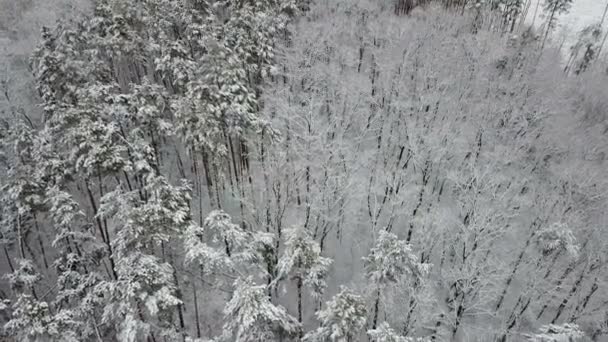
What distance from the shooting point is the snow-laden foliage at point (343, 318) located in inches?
616

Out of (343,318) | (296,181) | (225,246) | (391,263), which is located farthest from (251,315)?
(296,181)

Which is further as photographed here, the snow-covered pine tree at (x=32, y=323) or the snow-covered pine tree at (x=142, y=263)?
the snow-covered pine tree at (x=142, y=263)

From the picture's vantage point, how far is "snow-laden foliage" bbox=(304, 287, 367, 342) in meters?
15.6

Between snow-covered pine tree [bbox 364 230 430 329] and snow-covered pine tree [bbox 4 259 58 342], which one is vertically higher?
snow-covered pine tree [bbox 364 230 430 329]

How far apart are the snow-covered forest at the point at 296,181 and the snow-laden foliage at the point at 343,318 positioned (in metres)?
0.11

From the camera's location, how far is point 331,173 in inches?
1027

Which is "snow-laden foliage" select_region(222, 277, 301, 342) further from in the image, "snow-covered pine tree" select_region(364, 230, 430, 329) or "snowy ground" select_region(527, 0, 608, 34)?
"snowy ground" select_region(527, 0, 608, 34)

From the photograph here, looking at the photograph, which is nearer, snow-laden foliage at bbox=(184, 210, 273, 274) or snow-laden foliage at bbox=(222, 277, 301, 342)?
snow-laden foliage at bbox=(222, 277, 301, 342)

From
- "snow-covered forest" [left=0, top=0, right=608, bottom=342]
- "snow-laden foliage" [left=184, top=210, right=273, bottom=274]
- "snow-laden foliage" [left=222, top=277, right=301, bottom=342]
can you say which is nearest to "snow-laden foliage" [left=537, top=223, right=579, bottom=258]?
"snow-covered forest" [left=0, top=0, right=608, bottom=342]

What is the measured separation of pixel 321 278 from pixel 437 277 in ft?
39.0

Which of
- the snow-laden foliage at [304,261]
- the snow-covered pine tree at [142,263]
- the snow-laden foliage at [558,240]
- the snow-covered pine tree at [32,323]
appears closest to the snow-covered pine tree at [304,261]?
the snow-laden foliage at [304,261]

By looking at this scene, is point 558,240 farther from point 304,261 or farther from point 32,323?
point 32,323

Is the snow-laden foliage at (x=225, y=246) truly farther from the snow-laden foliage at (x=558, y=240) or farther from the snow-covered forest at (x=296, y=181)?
the snow-laden foliage at (x=558, y=240)

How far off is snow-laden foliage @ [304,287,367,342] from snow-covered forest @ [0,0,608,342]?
106 mm
